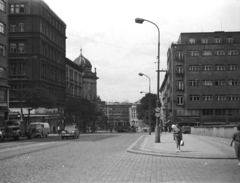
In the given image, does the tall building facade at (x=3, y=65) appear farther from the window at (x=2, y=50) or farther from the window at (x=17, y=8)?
the window at (x=17, y=8)

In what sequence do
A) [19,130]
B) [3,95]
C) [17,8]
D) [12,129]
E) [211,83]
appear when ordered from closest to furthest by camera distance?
1. [12,129]
2. [19,130]
3. [3,95]
4. [17,8]
5. [211,83]

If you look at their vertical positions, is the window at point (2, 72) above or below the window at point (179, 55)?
below

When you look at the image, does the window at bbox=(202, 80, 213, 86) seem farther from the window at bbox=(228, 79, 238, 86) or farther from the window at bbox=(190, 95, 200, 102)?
the window at bbox=(228, 79, 238, 86)

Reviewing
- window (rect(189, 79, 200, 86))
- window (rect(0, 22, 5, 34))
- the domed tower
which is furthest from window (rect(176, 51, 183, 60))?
the domed tower

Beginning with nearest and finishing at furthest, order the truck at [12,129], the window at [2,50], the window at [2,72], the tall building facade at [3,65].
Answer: the truck at [12,129], the tall building facade at [3,65], the window at [2,72], the window at [2,50]

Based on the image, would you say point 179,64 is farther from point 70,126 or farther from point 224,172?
point 224,172

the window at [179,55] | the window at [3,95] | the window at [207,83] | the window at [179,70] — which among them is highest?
the window at [179,55]

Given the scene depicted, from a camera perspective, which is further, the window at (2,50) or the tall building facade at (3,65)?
the window at (2,50)

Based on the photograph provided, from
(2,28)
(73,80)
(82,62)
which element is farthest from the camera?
(82,62)

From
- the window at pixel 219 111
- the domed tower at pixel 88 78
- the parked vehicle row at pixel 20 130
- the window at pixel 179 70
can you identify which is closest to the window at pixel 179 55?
the window at pixel 179 70

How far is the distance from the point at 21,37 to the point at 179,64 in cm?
3718

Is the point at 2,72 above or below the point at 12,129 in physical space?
above

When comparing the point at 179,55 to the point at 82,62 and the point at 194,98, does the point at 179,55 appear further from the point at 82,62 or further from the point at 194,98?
the point at 82,62

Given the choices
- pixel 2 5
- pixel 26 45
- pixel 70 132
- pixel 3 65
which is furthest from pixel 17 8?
pixel 70 132
